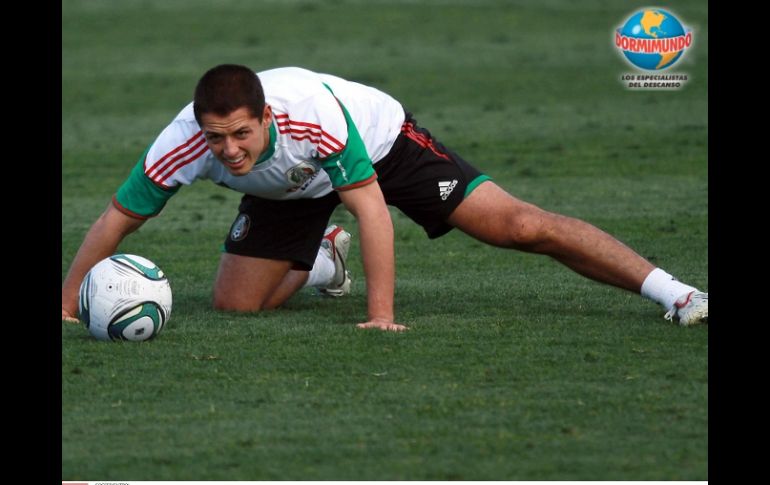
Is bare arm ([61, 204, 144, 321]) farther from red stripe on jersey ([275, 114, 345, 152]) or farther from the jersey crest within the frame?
red stripe on jersey ([275, 114, 345, 152])

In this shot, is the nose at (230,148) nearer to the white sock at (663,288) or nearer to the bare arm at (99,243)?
the bare arm at (99,243)

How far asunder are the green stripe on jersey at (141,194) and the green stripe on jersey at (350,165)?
89 cm

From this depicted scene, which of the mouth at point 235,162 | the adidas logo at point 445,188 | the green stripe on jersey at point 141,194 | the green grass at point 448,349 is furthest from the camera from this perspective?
the adidas logo at point 445,188

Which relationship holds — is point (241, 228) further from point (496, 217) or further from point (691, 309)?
point (691, 309)

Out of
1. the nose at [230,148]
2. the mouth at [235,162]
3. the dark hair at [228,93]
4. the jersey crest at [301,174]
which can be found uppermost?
the dark hair at [228,93]

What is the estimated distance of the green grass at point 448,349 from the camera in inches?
212

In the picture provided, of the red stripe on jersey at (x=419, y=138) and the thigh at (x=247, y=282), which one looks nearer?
the red stripe on jersey at (x=419, y=138)

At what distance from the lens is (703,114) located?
17.1 m

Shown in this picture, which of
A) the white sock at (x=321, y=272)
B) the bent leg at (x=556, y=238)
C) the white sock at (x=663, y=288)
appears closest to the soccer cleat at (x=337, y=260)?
the white sock at (x=321, y=272)

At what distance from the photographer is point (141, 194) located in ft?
24.6

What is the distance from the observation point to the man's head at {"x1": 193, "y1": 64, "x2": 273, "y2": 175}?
22.9 ft

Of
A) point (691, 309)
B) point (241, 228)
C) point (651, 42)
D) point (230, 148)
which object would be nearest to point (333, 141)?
point (230, 148)
